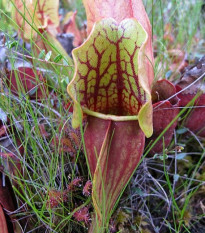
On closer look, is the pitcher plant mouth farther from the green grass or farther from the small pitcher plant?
the green grass

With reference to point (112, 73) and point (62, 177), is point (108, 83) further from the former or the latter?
point (62, 177)

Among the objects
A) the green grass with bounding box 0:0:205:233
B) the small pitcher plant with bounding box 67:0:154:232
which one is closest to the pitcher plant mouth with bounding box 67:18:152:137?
the small pitcher plant with bounding box 67:0:154:232

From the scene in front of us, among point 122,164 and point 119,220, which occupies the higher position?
point 122,164

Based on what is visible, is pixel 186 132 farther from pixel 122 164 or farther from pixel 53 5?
pixel 53 5

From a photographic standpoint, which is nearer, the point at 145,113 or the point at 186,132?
the point at 145,113

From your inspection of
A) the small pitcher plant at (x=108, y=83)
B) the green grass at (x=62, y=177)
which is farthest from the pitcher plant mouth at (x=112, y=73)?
the green grass at (x=62, y=177)

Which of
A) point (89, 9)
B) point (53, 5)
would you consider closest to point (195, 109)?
point (89, 9)

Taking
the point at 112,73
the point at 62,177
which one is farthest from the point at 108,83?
the point at 62,177

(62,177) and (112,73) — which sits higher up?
(112,73)

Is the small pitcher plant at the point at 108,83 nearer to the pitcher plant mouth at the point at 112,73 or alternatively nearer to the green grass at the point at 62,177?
the pitcher plant mouth at the point at 112,73
